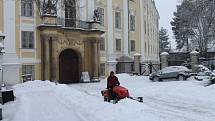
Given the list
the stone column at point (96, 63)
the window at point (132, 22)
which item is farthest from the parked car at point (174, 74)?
the window at point (132, 22)

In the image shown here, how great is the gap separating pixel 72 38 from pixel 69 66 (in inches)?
126

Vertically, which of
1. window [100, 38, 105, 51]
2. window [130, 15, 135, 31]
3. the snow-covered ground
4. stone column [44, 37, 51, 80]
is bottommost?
the snow-covered ground

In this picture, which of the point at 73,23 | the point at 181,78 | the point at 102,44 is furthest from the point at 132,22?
the point at 181,78

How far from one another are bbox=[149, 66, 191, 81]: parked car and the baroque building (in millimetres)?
6821

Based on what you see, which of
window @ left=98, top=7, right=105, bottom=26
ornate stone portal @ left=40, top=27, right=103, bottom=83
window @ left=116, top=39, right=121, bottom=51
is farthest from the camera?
window @ left=116, top=39, right=121, bottom=51

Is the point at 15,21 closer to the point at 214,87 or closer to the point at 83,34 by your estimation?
the point at 83,34

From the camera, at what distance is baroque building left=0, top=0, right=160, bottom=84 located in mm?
32719

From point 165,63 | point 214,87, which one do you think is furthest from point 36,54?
point 214,87

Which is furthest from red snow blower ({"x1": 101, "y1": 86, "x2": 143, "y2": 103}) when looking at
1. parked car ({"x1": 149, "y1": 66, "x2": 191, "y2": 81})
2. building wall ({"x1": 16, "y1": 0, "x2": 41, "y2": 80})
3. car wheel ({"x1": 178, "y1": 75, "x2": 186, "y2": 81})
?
building wall ({"x1": 16, "y1": 0, "x2": 41, "y2": 80})

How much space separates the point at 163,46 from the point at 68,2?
80.6 m

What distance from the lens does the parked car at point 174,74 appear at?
3200 centimetres

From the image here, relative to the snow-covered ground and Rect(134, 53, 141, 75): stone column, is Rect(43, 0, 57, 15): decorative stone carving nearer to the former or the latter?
the snow-covered ground

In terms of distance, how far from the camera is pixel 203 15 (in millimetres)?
44469

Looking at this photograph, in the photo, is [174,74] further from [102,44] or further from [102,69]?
[102,44]
